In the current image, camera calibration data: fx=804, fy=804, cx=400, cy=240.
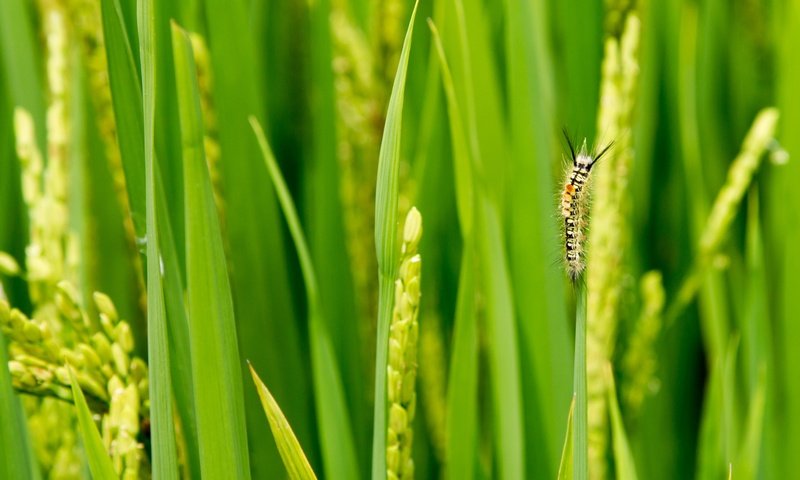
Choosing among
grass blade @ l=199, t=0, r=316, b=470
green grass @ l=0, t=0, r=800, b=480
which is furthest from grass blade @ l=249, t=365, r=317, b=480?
grass blade @ l=199, t=0, r=316, b=470

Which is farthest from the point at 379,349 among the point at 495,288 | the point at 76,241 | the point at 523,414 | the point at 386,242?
the point at 76,241

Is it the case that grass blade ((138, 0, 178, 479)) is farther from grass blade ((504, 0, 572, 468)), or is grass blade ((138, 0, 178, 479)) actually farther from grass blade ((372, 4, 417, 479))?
grass blade ((504, 0, 572, 468))

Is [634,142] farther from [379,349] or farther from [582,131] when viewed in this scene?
[379,349]

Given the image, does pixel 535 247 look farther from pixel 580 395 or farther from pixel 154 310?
pixel 154 310

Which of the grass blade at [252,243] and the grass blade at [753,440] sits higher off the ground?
the grass blade at [252,243]

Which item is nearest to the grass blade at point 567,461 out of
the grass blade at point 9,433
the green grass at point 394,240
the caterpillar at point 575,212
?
the green grass at point 394,240

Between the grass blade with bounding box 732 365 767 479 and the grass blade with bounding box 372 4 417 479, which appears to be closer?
the grass blade with bounding box 372 4 417 479

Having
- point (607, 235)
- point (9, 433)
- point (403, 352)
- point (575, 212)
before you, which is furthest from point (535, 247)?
point (9, 433)

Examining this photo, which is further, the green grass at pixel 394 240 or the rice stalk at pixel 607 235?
the rice stalk at pixel 607 235

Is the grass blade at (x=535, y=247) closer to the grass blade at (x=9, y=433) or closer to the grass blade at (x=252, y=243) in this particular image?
the grass blade at (x=252, y=243)
